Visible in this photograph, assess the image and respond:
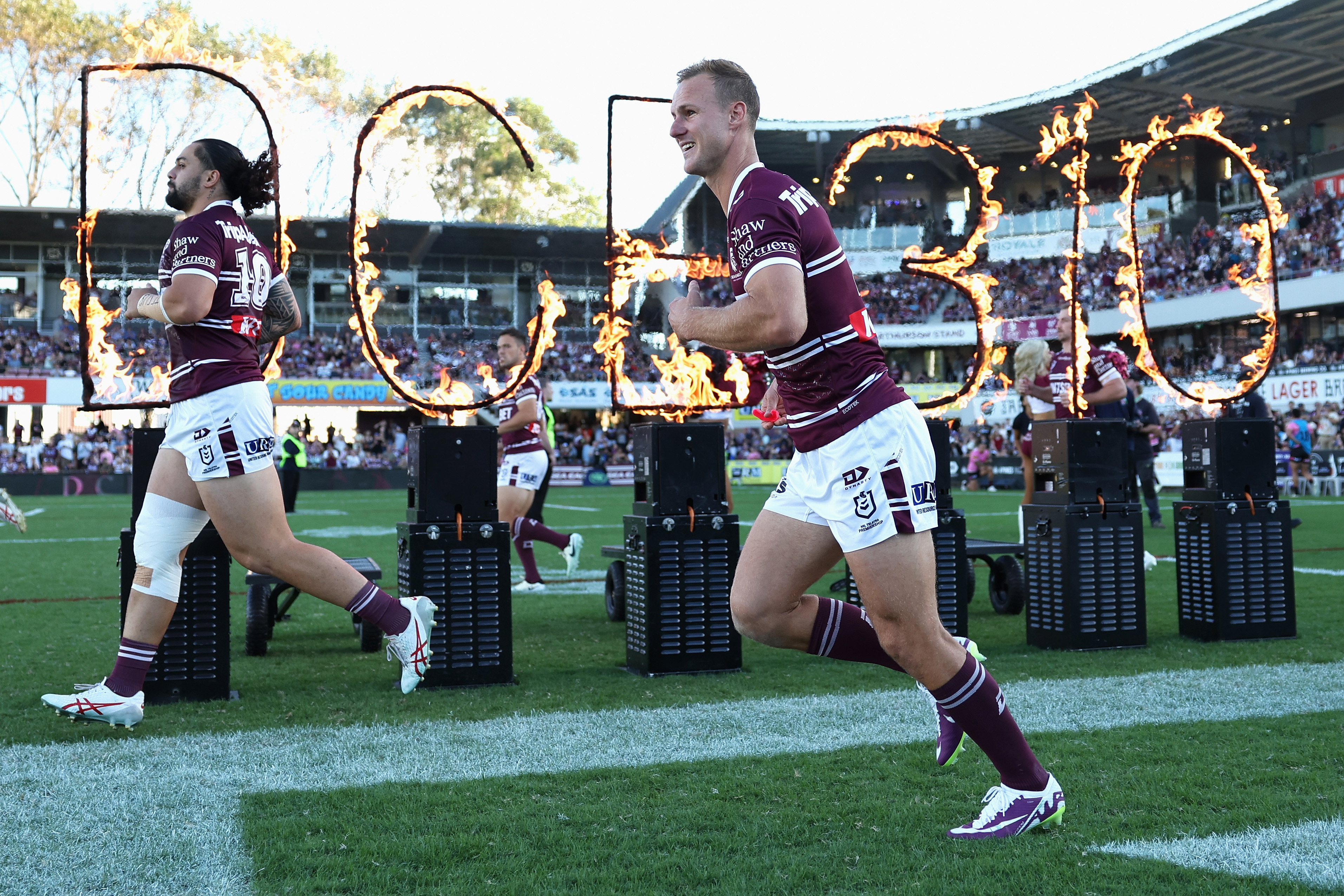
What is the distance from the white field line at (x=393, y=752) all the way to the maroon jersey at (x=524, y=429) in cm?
445

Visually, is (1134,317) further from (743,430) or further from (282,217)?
(743,430)

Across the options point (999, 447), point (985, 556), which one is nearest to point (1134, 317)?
point (985, 556)

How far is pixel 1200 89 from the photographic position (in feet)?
120

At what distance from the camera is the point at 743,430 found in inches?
1715

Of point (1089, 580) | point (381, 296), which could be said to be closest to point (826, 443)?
point (381, 296)

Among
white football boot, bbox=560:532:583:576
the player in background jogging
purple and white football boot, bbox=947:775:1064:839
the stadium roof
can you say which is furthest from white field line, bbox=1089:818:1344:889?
the stadium roof

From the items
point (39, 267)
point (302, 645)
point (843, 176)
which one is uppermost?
point (39, 267)

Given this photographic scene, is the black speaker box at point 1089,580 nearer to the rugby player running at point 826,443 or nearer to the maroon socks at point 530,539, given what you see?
the rugby player running at point 826,443

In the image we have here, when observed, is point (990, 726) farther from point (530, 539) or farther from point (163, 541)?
point (530, 539)

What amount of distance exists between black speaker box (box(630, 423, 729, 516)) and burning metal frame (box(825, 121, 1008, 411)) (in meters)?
1.45

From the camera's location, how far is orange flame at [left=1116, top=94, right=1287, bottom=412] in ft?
22.0

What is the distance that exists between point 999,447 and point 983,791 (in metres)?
34.4

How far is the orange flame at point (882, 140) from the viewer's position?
252 inches

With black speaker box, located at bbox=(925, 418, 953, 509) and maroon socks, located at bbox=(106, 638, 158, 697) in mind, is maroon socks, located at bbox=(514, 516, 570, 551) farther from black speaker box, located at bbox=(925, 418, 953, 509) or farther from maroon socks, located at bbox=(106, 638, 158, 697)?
maroon socks, located at bbox=(106, 638, 158, 697)
